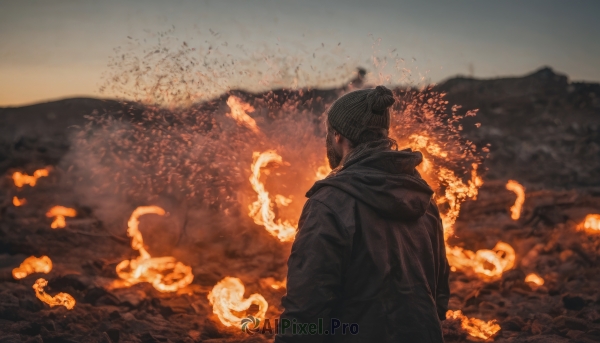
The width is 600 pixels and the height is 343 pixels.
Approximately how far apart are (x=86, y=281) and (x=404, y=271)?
745cm

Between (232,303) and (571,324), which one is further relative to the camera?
(232,303)

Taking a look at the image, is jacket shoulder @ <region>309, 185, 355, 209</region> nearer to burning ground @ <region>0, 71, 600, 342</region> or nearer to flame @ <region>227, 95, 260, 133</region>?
burning ground @ <region>0, 71, 600, 342</region>

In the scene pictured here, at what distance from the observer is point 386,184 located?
299cm

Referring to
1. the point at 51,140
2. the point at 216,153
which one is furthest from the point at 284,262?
the point at 51,140

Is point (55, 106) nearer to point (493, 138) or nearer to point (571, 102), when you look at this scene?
point (493, 138)

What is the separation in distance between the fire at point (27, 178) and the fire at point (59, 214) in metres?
1.97

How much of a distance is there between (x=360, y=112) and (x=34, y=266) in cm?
861

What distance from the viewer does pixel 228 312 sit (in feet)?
27.2

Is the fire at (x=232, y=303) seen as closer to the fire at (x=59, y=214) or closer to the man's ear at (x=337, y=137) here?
the fire at (x=59, y=214)

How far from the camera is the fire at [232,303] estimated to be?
8.21 metres

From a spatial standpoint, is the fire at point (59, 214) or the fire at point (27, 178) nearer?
the fire at point (59, 214)

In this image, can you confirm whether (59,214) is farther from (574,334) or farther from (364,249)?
(364,249)

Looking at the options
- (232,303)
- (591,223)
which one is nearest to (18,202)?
(232,303)

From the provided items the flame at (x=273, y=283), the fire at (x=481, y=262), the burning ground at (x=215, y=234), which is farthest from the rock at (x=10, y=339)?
the fire at (x=481, y=262)
